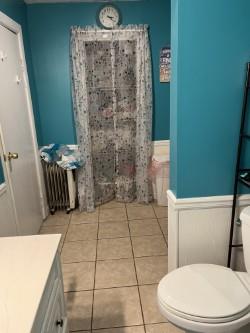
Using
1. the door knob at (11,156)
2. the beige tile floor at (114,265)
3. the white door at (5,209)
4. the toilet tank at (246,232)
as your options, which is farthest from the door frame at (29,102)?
the toilet tank at (246,232)

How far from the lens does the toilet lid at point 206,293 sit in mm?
1203

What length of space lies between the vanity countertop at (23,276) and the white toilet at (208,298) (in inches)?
25.3

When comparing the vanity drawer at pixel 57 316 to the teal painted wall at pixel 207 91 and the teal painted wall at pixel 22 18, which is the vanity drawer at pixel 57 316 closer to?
the teal painted wall at pixel 207 91

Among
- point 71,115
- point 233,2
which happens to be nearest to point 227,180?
point 233,2

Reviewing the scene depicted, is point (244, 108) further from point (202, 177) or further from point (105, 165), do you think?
point (105, 165)

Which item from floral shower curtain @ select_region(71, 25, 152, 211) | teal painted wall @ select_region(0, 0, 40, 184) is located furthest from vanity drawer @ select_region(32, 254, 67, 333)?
teal painted wall @ select_region(0, 0, 40, 184)

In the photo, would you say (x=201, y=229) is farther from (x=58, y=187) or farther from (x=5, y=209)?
(x=58, y=187)

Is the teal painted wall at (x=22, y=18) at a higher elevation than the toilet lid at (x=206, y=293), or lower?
higher

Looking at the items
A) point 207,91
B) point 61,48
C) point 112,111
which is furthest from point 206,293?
point 61,48

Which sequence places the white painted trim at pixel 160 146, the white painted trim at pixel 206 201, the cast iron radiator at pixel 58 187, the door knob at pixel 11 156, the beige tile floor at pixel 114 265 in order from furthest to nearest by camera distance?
1. the white painted trim at pixel 160 146
2. the cast iron radiator at pixel 58 187
3. the door knob at pixel 11 156
4. the beige tile floor at pixel 114 265
5. the white painted trim at pixel 206 201

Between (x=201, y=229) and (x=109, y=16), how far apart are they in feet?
8.63

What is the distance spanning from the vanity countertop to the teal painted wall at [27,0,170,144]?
7.54ft

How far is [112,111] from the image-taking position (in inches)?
129

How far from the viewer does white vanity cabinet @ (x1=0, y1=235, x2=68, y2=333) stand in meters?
0.80
